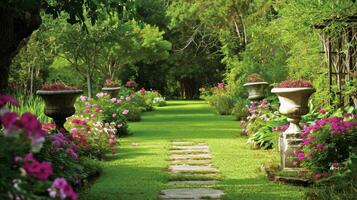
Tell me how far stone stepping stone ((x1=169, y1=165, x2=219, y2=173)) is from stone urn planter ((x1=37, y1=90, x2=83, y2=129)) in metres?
1.85

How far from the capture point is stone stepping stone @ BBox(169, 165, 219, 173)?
816cm

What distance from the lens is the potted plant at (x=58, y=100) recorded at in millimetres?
8594

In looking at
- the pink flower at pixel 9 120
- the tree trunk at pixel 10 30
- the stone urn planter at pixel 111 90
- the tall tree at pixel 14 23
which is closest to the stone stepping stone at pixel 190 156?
the tall tree at pixel 14 23

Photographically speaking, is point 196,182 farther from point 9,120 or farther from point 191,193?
point 9,120

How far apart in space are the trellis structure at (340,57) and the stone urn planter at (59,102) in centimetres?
460

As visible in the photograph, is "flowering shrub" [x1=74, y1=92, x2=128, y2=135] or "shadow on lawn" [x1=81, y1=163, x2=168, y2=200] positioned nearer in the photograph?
"shadow on lawn" [x1=81, y1=163, x2=168, y2=200]

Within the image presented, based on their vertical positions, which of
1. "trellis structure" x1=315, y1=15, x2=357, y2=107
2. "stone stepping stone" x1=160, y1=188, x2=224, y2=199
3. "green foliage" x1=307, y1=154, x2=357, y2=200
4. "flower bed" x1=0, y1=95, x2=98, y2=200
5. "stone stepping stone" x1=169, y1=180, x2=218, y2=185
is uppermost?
"trellis structure" x1=315, y1=15, x2=357, y2=107

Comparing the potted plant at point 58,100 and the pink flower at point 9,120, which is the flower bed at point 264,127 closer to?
the potted plant at point 58,100

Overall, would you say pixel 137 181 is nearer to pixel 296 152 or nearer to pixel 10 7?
pixel 296 152

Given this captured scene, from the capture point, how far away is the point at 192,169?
828 cm

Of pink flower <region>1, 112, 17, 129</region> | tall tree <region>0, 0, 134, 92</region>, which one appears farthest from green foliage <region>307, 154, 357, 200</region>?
pink flower <region>1, 112, 17, 129</region>

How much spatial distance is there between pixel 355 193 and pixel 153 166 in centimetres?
385

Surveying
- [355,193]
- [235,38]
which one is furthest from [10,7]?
[235,38]

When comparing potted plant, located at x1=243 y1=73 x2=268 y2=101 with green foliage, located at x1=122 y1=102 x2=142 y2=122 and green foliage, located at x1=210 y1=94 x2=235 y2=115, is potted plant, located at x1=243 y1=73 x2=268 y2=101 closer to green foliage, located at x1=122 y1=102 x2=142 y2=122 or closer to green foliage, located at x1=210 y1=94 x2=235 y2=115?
green foliage, located at x1=122 y1=102 x2=142 y2=122
